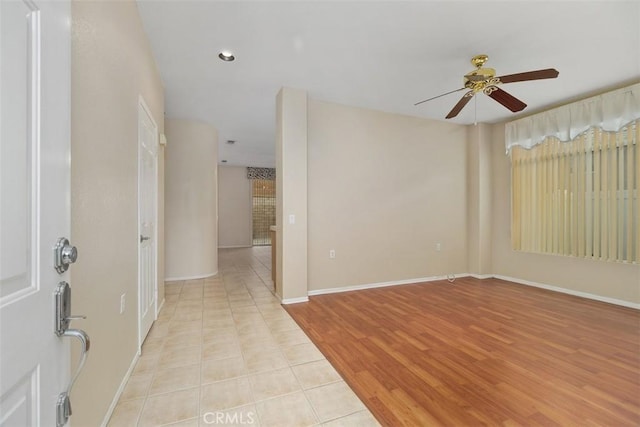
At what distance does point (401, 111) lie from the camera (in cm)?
438

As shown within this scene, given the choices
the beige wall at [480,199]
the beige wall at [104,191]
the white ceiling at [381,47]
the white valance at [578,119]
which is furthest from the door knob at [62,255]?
the beige wall at [480,199]

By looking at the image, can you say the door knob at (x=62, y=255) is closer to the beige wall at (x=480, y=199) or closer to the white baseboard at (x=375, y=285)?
the white baseboard at (x=375, y=285)

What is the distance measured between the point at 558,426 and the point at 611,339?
175 centimetres

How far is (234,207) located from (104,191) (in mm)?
7573

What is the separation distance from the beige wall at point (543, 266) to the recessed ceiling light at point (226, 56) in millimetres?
4695

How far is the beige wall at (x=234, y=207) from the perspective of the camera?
28.7ft

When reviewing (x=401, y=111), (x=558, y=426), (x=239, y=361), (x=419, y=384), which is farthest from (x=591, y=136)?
(x=239, y=361)

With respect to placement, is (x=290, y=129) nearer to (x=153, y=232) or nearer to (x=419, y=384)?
(x=153, y=232)

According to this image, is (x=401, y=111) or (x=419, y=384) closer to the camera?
(x=419, y=384)

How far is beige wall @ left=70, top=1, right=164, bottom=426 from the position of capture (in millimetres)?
1216

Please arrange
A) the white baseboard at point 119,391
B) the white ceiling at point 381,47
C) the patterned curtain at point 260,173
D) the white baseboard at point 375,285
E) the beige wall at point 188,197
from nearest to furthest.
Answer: the white baseboard at point 119,391, the white ceiling at point 381,47, the white baseboard at point 375,285, the beige wall at point 188,197, the patterned curtain at point 260,173

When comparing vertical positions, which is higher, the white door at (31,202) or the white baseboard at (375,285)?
the white door at (31,202)

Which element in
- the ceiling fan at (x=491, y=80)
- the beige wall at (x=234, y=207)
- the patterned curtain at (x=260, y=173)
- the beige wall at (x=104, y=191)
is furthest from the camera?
the patterned curtain at (x=260, y=173)

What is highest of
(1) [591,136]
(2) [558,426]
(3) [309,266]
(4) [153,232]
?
(1) [591,136]
